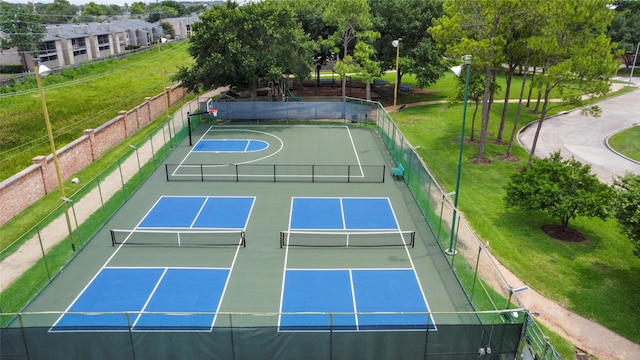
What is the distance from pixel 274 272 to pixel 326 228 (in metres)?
4.29

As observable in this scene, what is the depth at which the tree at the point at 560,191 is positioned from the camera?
19734 millimetres

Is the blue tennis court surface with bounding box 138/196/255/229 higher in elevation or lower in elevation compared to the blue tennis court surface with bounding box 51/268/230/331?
higher

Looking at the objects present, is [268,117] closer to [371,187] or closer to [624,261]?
[371,187]

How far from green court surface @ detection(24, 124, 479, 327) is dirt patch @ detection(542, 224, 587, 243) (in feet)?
18.5

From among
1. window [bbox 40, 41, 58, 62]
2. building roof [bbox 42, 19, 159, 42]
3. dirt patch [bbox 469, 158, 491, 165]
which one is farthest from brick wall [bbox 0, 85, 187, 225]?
building roof [bbox 42, 19, 159, 42]

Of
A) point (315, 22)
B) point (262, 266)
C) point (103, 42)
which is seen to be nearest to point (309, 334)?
point (262, 266)

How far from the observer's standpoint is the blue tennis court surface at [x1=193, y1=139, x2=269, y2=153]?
3397 centimetres

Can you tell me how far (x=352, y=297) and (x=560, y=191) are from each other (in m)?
11.0

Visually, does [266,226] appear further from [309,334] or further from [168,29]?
[168,29]

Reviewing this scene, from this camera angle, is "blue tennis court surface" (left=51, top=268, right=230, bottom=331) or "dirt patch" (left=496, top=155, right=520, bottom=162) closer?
"blue tennis court surface" (left=51, top=268, right=230, bottom=331)

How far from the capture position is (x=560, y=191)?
67.8 ft

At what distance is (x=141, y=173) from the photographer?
28.5 m

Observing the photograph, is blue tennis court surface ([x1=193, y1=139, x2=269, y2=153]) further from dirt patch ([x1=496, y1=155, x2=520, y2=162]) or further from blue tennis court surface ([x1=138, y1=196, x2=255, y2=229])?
dirt patch ([x1=496, y1=155, x2=520, y2=162])

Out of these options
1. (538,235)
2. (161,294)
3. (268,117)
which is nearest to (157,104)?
(268,117)
